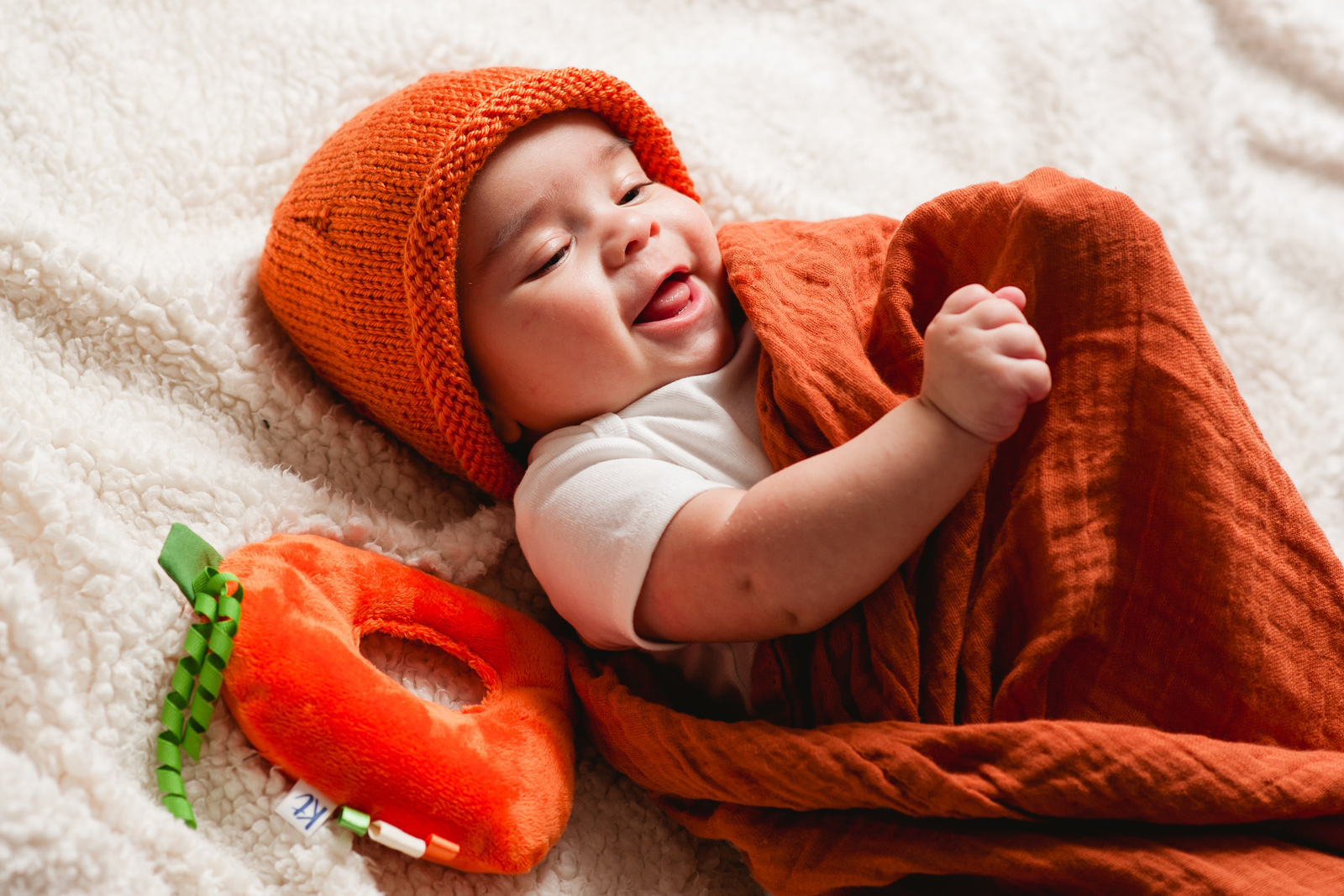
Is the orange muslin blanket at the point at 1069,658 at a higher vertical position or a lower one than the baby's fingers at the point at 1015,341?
lower

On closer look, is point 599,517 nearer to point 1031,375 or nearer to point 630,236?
point 630,236

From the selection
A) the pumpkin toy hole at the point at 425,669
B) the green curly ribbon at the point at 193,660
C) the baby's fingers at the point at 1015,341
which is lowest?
the pumpkin toy hole at the point at 425,669

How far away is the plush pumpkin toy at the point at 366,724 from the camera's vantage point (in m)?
0.88

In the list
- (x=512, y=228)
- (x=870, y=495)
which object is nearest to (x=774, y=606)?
(x=870, y=495)

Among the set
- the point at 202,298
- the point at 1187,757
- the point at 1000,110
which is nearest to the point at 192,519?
the point at 202,298

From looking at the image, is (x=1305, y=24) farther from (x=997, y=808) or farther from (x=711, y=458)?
(x=997, y=808)

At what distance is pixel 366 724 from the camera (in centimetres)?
89

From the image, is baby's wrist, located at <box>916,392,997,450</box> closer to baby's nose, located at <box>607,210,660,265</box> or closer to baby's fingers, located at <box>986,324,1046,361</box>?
baby's fingers, located at <box>986,324,1046,361</box>

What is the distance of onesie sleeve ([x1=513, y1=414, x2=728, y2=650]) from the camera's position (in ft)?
3.09

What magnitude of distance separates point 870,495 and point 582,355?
0.35 meters

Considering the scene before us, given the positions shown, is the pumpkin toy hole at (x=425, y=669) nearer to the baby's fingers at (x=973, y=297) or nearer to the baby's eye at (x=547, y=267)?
the baby's eye at (x=547, y=267)

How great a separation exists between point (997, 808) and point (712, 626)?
28cm

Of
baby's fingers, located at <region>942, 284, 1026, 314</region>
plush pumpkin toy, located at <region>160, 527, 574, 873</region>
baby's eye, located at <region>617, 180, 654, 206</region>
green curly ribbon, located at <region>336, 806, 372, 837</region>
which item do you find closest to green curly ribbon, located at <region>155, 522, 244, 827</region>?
plush pumpkin toy, located at <region>160, 527, 574, 873</region>

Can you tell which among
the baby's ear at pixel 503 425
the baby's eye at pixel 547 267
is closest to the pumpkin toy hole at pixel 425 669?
the baby's ear at pixel 503 425
